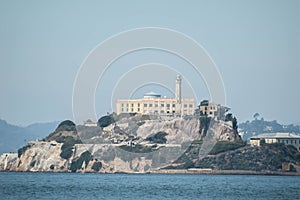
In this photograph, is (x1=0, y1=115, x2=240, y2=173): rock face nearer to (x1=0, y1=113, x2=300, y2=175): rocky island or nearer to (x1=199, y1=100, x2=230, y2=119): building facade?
(x1=0, y1=113, x2=300, y2=175): rocky island

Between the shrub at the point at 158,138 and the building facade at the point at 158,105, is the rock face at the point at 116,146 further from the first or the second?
the building facade at the point at 158,105

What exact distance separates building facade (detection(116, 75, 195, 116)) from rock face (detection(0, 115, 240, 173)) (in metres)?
11.0

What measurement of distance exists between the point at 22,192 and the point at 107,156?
61.3 metres

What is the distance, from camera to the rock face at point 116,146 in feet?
495

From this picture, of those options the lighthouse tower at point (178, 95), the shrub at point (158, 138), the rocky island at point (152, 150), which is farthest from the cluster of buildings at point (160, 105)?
the shrub at point (158, 138)

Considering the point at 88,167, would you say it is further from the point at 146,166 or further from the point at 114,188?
the point at 114,188

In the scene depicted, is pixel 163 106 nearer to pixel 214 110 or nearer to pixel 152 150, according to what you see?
pixel 214 110

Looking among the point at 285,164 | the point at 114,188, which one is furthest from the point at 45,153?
the point at 114,188

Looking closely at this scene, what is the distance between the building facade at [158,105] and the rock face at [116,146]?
10966mm

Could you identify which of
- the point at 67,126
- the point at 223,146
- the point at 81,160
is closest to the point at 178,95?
the point at 67,126

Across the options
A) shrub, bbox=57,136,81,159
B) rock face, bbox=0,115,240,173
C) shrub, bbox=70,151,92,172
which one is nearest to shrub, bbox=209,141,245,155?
rock face, bbox=0,115,240,173

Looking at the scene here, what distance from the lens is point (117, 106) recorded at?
183m

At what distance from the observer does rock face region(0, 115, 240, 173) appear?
151 m

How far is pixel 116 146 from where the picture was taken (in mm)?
154625
